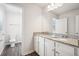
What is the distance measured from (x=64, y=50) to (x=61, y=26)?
0.37 m

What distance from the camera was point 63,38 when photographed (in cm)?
145

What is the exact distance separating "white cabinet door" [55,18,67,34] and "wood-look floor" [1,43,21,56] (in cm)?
66

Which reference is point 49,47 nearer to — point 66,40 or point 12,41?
point 66,40

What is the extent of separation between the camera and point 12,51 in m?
1.44

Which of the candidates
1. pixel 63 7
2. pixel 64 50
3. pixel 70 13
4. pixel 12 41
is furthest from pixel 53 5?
pixel 12 41

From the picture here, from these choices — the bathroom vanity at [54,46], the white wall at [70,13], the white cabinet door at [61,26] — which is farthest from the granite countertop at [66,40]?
the white wall at [70,13]

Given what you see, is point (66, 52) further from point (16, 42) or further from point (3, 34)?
point (3, 34)

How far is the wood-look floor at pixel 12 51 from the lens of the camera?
4.62 feet

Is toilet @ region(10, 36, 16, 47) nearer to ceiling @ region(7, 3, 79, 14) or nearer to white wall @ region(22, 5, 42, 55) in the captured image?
white wall @ region(22, 5, 42, 55)

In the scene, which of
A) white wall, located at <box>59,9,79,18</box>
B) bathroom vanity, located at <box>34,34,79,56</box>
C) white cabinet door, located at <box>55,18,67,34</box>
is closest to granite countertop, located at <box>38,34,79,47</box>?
bathroom vanity, located at <box>34,34,79,56</box>

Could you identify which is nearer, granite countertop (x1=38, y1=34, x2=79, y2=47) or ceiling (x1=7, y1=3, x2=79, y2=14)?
granite countertop (x1=38, y1=34, x2=79, y2=47)

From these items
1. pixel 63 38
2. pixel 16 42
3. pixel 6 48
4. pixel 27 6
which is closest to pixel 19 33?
pixel 16 42

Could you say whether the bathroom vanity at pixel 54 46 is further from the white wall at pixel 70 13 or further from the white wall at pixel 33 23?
the white wall at pixel 70 13

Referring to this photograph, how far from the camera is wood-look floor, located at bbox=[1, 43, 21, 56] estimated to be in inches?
55.4
